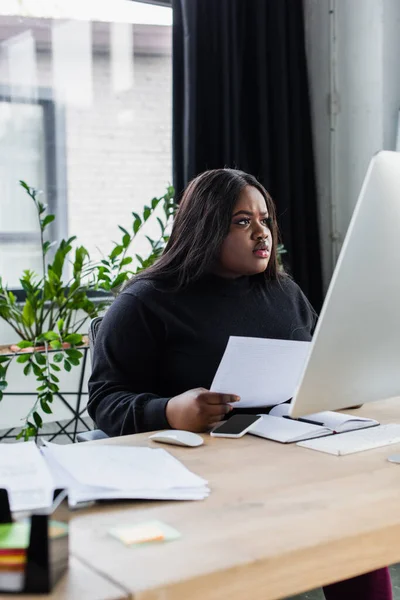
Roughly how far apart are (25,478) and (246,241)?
0.95 m

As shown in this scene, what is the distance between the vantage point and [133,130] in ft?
13.4

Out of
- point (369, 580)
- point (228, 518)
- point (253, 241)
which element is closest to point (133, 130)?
point (253, 241)

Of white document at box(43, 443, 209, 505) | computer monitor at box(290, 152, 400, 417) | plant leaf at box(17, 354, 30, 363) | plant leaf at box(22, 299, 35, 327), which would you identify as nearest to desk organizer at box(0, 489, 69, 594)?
white document at box(43, 443, 209, 505)

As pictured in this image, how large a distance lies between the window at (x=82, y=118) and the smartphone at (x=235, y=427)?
2.50 metres

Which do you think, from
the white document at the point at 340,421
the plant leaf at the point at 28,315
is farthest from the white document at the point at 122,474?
the plant leaf at the point at 28,315

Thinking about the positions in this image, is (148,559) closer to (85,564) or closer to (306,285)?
(85,564)

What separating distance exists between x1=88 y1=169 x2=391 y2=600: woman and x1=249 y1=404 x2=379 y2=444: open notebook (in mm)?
231

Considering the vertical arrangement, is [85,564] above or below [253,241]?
below

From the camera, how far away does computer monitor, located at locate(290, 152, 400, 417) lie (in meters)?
1.05

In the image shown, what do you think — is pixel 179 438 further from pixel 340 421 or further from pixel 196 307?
pixel 196 307

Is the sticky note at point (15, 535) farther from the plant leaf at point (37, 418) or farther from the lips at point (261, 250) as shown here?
the plant leaf at point (37, 418)

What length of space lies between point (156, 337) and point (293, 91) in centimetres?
251

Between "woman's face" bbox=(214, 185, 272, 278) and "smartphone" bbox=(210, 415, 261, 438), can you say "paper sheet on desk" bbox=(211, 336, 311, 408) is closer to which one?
"smartphone" bbox=(210, 415, 261, 438)

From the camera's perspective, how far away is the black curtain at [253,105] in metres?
3.78
